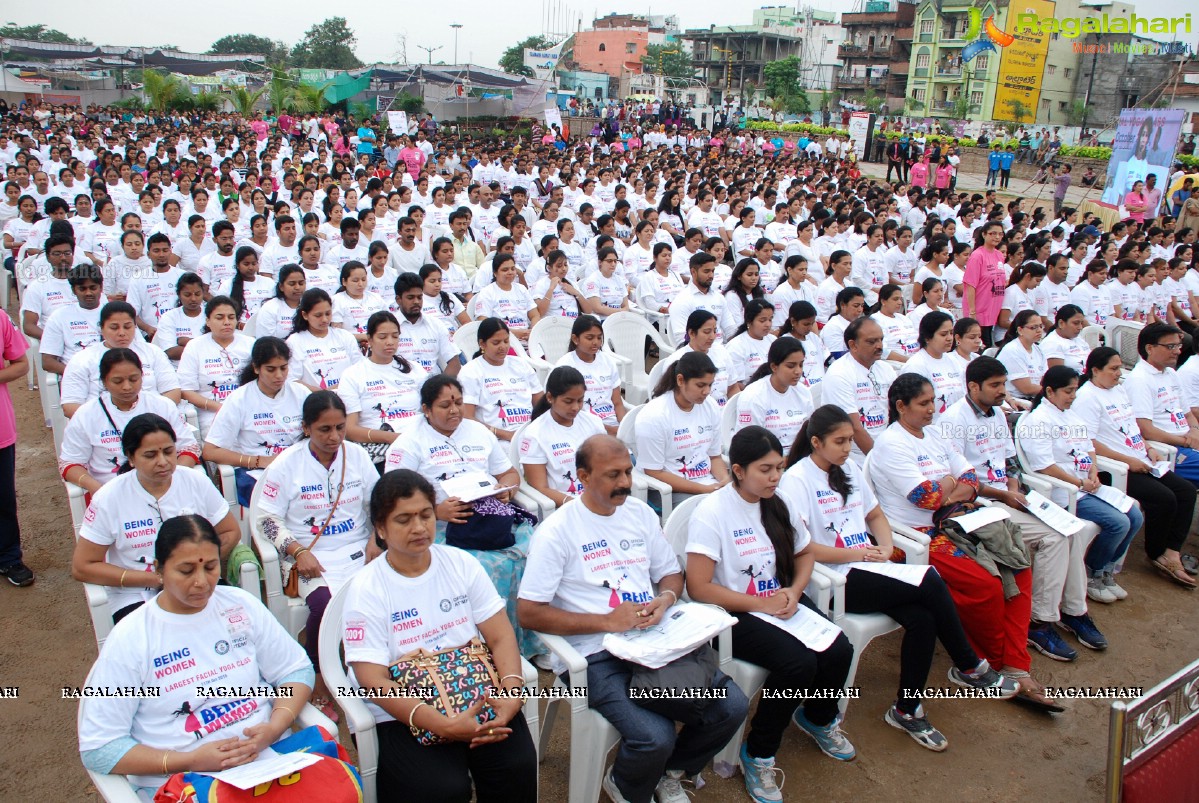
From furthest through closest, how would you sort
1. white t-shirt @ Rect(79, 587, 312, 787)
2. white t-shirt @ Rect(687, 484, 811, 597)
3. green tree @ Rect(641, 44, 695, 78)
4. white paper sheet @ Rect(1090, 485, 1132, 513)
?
green tree @ Rect(641, 44, 695, 78) → white paper sheet @ Rect(1090, 485, 1132, 513) → white t-shirt @ Rect(687, 484, 811, 597) → white t-shirt @ Rect(79, 587, 312, 787)

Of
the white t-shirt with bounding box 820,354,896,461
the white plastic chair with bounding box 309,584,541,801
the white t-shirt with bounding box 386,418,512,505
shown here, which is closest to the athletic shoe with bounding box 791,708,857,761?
the white plastic chair with bounding box 309,584,541,801

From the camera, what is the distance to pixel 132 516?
326 centimetres

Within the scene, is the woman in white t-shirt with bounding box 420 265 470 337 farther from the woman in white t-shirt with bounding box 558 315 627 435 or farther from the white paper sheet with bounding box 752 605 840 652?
the white paper sheet with bounding box 752 605 840 652

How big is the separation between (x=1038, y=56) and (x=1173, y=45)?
6.73 m

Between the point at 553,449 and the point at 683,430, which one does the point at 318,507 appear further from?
the point at 683,430

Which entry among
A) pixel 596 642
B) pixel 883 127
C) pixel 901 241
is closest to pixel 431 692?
pixel 596 642

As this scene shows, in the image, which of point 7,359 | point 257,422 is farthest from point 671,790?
point 7,359

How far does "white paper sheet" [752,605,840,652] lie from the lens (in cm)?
316

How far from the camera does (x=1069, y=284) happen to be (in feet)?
31.1

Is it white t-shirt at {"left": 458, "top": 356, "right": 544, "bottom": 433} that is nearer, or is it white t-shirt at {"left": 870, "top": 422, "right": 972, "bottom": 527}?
white t-shirt at {"left": 870, "top": 422, "right": 972, "bottom": 527}

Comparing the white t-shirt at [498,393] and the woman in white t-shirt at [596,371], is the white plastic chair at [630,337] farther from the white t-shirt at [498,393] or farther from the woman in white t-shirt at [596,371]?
the white t-shirt at [498,393]

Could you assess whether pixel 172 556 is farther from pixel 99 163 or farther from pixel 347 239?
pixel 99 163

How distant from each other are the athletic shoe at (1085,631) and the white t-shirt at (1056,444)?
0.82m

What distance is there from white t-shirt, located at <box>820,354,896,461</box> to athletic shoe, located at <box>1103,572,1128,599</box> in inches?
59.4
